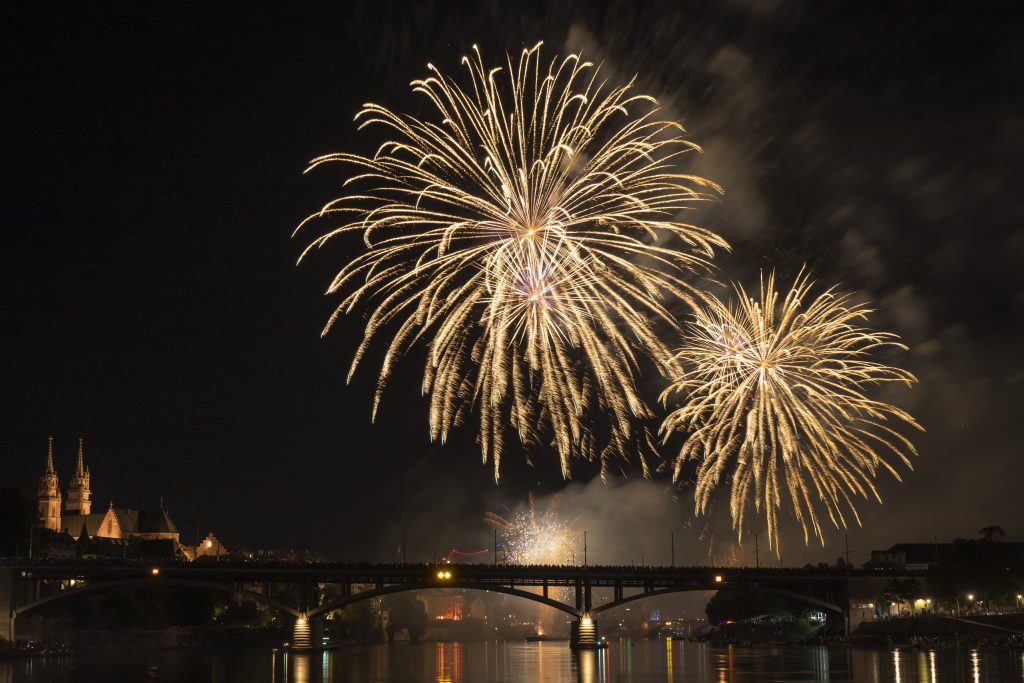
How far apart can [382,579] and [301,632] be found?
1203 centimetres

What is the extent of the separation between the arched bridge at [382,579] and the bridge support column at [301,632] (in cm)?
16

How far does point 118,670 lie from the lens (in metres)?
94.1

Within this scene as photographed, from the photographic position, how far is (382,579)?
14075 centimetres

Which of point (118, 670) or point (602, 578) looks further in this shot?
point (602, 578)

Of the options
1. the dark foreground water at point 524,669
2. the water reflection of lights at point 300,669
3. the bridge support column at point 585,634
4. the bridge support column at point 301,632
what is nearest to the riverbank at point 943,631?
the dark foreground water at point 524,669

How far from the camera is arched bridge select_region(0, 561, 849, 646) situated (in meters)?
131

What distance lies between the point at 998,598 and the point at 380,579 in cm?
7569

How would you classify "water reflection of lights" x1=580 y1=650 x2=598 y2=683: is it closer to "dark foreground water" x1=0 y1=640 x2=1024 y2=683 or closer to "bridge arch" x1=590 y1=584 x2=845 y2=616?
"dark foreground water" x1=0 y1=640 x2=1024 y2=683

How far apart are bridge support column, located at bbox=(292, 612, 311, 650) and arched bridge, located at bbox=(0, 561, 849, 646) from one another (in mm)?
163

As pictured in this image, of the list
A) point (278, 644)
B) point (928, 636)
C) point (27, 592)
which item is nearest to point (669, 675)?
point (928, 636)

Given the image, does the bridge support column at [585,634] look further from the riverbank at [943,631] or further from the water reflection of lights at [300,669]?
the water reflection of lights at [300,669]

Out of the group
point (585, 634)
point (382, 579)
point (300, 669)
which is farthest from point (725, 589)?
point (300, 669)

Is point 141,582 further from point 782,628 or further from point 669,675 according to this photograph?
point 782,628

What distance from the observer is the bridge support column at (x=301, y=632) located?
14000 cm
